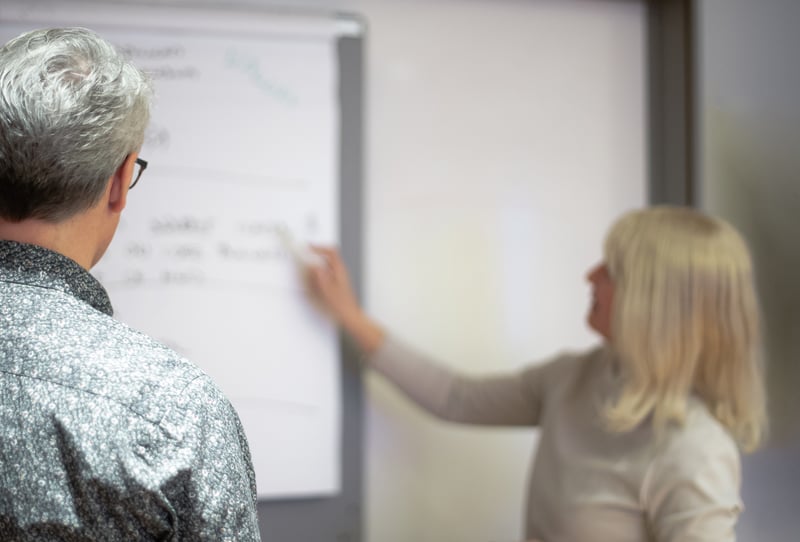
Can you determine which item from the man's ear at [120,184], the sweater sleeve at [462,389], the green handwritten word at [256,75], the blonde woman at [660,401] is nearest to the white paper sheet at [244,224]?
the green handwritten word at [256,75]

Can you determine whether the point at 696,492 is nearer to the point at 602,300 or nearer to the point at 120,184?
the point at 602,300

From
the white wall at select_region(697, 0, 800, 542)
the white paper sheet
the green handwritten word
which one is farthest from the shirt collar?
the white wall at select_region(697, 0, 800, 542)

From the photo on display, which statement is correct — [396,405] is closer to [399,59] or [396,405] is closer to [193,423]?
[399,59]

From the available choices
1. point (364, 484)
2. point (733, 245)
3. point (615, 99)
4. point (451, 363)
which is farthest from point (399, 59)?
point (364, 484)

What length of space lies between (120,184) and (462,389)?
1017mm

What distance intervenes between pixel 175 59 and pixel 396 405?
34.0 inches

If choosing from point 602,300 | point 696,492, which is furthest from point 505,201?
point 696,492

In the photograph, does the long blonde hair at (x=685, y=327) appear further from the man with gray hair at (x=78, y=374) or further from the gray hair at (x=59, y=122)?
the gray hair at (x=59, y=122)

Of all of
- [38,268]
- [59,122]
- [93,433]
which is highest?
[59,122]

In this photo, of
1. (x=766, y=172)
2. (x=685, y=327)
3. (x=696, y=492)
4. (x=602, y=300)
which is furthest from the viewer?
(x=766, y=172)

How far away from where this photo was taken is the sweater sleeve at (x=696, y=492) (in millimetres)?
1259

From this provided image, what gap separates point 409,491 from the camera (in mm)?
1801

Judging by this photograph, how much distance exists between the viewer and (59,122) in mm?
728

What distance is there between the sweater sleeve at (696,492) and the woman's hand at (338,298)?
2.00ft
